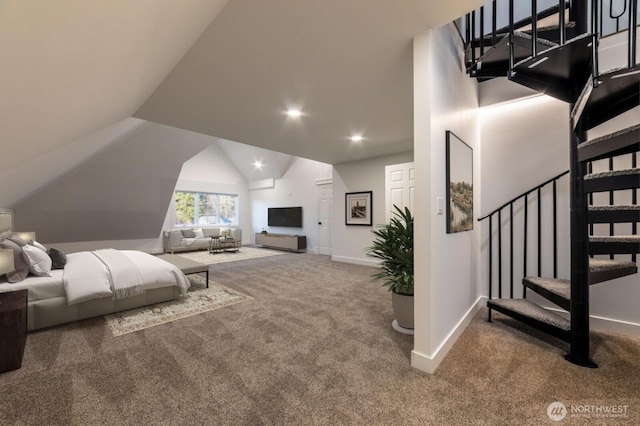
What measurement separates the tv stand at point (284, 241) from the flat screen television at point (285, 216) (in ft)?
1.47

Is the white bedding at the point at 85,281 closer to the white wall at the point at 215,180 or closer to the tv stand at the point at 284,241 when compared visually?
the tv stand at the point at 284,241

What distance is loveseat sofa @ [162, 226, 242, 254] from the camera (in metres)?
7.56

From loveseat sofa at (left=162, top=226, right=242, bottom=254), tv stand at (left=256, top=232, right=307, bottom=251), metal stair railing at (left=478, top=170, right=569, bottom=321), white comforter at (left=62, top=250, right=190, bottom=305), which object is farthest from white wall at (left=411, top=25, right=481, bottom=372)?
loveseat sofa at (left=162, top=226, right=242, bottom=254)

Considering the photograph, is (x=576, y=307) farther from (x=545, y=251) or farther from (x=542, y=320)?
(x=545, y=251)

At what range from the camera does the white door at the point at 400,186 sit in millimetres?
4422

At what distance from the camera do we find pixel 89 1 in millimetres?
1057

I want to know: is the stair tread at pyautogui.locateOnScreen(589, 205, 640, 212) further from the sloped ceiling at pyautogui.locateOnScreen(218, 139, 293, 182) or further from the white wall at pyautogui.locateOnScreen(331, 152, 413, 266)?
the sloped ceiling at pyautogui.locateOnScreen(218, 139, 293, 182)

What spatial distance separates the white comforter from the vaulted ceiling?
46.4 inches

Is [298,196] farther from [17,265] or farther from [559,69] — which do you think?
[559,69]

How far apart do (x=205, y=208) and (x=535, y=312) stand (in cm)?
926

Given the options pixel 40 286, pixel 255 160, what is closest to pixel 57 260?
pixel 40 286

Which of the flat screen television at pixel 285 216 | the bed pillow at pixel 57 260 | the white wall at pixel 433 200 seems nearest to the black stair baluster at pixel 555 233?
A: the white wall at pixel 433 200

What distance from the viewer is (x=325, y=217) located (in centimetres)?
745

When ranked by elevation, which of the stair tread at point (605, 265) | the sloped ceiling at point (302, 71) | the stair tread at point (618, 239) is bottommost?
the stair tread at point (605, 265)
